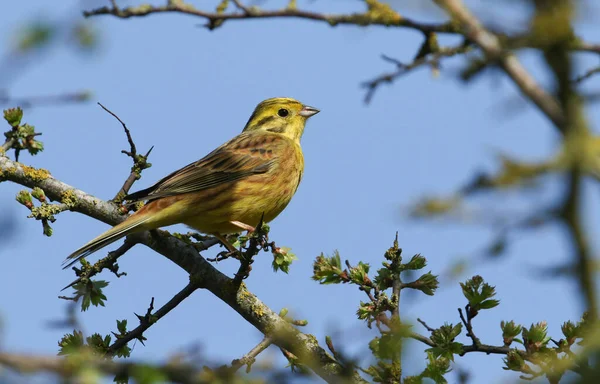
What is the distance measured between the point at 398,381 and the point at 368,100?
39.4 inches

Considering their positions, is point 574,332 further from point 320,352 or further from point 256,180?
point 256,180

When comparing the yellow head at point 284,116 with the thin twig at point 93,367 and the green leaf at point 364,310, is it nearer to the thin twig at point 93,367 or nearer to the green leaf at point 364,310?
the green leaf at point 364,310

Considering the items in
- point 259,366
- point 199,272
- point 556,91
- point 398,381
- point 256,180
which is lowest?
point 259,366

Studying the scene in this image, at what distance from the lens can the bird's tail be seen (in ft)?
14.2

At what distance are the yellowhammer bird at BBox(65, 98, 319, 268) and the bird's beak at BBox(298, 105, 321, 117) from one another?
260 millimetres

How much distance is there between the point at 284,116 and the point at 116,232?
113 inches

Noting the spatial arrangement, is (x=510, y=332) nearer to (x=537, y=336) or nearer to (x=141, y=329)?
(x=537, y=336)

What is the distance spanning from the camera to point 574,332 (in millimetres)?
3318

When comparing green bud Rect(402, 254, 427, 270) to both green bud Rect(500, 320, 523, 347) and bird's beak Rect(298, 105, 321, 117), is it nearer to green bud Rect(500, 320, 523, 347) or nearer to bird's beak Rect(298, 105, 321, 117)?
green bud Rect(500, 320, 523, 347)

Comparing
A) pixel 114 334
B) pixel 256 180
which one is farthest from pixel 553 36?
pixel 256 180

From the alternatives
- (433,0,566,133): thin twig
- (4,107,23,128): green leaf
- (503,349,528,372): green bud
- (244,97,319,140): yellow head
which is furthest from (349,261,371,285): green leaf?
(244,97,319,140): yellow head

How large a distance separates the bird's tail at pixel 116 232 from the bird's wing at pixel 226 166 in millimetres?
695

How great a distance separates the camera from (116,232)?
4.39m

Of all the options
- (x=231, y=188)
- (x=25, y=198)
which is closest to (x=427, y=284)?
(x=25, y=198)
